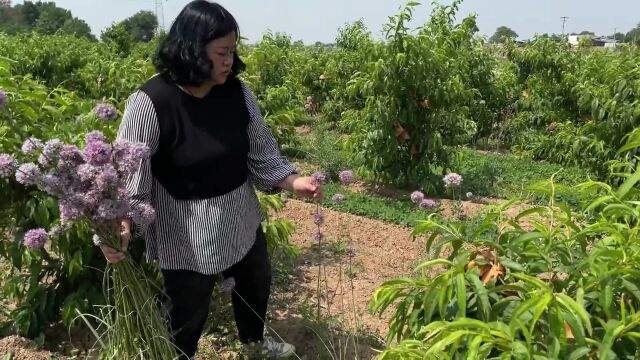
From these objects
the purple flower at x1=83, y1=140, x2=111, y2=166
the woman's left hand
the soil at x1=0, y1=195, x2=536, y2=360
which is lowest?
the soil at x1=0, y1=195, x2=536, y2=360

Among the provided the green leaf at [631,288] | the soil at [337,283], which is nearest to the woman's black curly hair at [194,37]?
the soil at [337,283]

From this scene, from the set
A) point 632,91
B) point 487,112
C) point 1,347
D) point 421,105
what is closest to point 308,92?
point 487,112

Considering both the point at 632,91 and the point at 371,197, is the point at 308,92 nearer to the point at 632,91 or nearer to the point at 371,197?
the point at 371,197

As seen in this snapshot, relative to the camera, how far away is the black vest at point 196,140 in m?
2.17

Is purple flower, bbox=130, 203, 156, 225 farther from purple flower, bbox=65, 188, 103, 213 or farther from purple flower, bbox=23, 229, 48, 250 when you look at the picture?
purple flower, bbox=23, 229, 48, 250

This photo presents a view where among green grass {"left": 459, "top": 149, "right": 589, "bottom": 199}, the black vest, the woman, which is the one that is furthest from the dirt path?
green grass {"left": 459, "top": 149, "right": 589, "bottom": 199}

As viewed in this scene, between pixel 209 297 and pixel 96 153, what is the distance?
1048 mm

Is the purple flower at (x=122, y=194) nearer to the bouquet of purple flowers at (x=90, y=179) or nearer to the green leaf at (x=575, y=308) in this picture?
the bouquet of purple flowers at (x=90, y=179)

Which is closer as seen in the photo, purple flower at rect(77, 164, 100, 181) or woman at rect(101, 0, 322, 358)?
purple flower at rect(77, 164, 100, 181)

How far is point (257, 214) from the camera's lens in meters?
2.57

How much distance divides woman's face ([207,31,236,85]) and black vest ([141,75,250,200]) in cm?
13

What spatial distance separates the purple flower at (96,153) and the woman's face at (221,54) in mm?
642

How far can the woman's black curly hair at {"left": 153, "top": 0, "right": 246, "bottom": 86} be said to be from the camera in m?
2.08

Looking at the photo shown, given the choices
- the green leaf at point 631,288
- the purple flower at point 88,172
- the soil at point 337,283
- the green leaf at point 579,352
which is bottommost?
the soil at point 337,283
